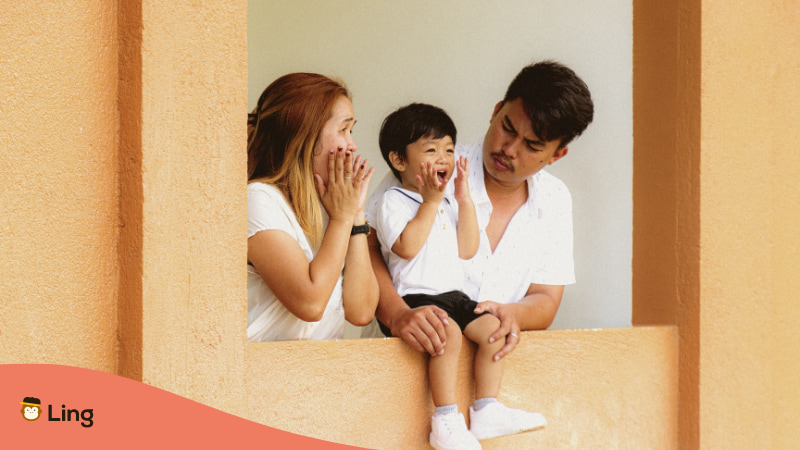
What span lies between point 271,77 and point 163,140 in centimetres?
462

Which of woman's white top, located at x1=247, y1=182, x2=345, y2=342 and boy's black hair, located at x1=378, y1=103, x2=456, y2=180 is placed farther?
boy's black hair, located at x1=378, y1=103, x2=456, y2=180

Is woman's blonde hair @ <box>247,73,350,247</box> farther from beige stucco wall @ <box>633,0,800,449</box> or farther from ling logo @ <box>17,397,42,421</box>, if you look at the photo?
beige stucco wall @ <box>633,0,800,449</box>

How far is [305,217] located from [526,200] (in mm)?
1270

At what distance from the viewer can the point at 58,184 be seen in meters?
2.82

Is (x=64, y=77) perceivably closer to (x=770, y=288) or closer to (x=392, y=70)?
(x=770, y=288)

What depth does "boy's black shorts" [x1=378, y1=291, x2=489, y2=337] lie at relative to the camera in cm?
372

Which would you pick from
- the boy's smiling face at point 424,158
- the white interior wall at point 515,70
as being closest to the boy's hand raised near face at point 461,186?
the boy's smiling face at point 424,158

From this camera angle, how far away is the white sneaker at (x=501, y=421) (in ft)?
11.6

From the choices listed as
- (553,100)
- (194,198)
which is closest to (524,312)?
(553,100)

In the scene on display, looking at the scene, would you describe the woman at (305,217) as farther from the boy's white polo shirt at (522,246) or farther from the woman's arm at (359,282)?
the boy's white polo shirt at (522,246)

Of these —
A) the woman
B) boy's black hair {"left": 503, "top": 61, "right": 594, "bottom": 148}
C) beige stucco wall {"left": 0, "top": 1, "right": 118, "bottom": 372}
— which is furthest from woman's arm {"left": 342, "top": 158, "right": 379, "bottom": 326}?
boy's black hair {"left": 503, "top": 61, "right": 594, "bottom": 148}

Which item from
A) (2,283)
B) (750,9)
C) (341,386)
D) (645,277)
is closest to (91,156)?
(2,283)

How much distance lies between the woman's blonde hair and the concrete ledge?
53cm

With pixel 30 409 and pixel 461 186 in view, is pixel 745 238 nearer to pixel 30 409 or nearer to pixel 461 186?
pixel 461 186
